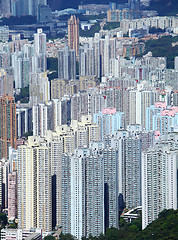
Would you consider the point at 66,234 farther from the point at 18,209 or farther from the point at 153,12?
the point at 153,12

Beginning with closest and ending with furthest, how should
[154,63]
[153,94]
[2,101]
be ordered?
1. [2,101]
2. [153,94]
3. [154,63]

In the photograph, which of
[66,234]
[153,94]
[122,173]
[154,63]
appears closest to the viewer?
[66,234]

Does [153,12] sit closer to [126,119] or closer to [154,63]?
[154,63]

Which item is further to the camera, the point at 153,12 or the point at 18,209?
the point at 153,12

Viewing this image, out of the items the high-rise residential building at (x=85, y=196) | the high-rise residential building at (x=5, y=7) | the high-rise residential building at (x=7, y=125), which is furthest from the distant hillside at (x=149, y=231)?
the high-rise residential building at (x=5, y=7)

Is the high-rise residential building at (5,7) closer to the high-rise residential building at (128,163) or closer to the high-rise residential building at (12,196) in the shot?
the high-rise residential building at (128,163)

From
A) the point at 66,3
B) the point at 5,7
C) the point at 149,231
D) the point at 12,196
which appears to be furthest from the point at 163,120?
the point at 66,3

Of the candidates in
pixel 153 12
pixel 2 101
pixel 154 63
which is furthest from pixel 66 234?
pixel 153 12
